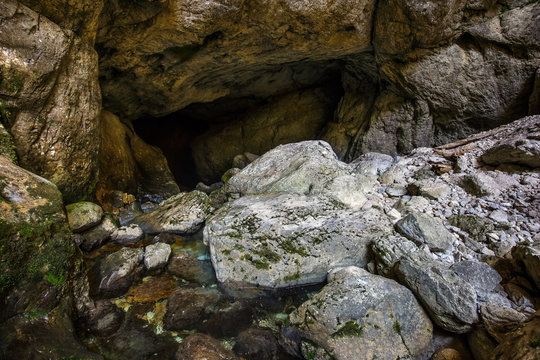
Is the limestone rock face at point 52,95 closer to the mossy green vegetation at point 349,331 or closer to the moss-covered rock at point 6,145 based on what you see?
the moss-covered rock at point 6,145

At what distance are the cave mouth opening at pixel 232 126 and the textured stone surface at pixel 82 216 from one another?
Result: 242 inches

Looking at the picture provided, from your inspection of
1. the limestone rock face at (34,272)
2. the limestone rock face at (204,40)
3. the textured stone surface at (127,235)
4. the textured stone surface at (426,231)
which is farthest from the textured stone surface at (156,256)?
the limestone rock face at (204,40)

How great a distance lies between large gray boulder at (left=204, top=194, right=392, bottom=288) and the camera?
3.19m

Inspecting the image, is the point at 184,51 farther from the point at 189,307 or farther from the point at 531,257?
the point at 531,257

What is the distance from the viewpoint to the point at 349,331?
229cm

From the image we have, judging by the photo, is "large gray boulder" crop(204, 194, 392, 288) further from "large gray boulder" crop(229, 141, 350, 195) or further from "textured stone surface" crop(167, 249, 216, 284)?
"large gray boulder" crop(229, 141, 350, 195)

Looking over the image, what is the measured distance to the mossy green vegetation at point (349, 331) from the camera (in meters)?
2.27

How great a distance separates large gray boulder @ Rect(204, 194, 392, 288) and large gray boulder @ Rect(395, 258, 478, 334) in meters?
0.71

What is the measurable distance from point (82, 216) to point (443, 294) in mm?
4584

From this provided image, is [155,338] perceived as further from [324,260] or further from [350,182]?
[350,182]

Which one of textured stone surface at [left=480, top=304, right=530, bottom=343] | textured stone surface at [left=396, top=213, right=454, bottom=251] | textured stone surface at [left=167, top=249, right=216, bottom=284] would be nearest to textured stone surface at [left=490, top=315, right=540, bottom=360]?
textured stone surface at [left=480, top=304, right=530, bottom=343]

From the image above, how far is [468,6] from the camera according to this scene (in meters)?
5.23

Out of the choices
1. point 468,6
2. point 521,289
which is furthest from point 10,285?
point 468,6

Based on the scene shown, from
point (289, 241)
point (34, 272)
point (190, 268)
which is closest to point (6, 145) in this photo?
point (34, 272)
